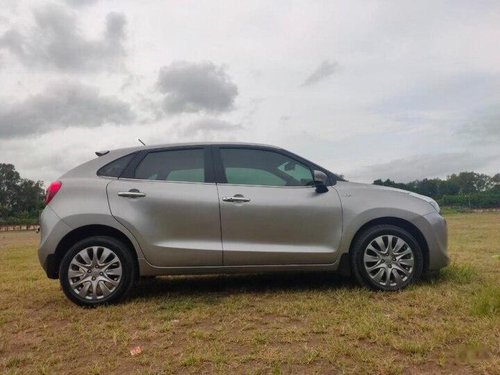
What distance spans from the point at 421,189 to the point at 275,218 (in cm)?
9858

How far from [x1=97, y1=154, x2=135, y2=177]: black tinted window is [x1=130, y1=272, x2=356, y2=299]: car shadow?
1377mm

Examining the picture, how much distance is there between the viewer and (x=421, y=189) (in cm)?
9756

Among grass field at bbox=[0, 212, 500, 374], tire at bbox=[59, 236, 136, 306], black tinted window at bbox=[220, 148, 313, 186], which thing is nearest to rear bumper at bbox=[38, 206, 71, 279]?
tire at bbox=[59, 236, 136, 306]

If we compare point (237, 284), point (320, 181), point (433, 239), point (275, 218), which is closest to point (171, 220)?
Answer: point (275, 218)

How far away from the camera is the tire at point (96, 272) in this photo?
193 inches

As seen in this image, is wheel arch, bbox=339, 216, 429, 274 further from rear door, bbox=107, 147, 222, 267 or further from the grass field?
rear door, bbox=107, 147, 222, 267

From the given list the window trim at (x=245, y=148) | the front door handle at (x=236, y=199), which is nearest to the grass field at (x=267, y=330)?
the front door handle at (x=236, y=199)

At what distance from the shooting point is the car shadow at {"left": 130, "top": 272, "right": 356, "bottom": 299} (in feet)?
18.0

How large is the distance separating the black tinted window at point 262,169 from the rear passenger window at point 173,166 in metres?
0.29

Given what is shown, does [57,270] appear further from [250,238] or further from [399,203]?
[399,203]

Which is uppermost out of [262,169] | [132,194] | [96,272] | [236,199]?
[262,169]

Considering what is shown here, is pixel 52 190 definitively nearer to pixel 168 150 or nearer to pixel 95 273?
pixel 95 273

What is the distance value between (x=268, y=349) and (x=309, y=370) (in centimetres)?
45

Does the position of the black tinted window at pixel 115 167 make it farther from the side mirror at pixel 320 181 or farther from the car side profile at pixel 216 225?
the side mirror at pixel 320 181
